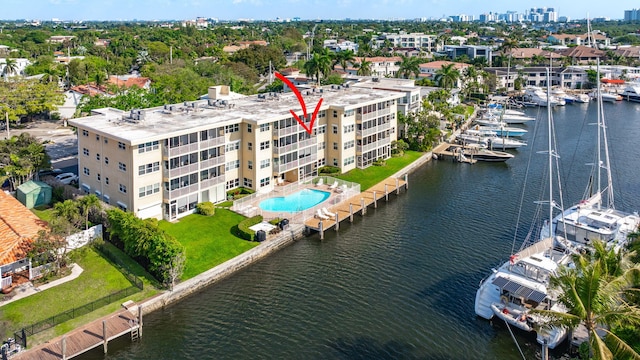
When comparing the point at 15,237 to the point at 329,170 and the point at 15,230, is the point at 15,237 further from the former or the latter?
the point at 329,170

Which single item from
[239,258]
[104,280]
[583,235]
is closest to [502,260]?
[583,235]

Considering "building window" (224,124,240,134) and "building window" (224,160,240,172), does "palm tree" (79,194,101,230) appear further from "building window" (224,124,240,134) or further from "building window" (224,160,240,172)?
"building window" (224,124,240,134)

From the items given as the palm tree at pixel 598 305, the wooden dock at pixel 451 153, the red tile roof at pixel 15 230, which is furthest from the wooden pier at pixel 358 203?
the palm tree at pixel 598 305

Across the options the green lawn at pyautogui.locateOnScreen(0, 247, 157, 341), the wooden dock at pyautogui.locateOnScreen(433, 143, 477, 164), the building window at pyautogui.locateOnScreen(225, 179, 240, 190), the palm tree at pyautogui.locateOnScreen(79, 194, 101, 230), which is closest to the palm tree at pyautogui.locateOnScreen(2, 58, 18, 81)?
the building window at pyautogui.locateOnScreen(225, 179, 240, 190)

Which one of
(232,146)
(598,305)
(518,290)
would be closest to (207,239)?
(232,146)

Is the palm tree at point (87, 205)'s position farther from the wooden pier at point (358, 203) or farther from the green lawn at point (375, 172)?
the green lawn at point (375, 172)

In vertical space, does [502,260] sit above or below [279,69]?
below

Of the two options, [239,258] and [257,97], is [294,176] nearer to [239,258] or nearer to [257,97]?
[257,97]
